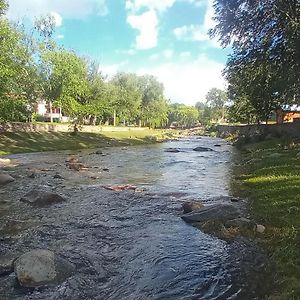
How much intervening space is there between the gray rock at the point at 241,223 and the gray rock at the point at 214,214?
433 mm

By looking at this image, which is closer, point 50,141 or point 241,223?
point 241,223

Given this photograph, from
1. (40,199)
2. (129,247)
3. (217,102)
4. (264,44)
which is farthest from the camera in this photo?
(217,102)

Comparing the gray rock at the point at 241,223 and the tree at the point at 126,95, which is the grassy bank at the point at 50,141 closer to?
the tree at the point at 126,95

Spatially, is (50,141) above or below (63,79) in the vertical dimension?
below

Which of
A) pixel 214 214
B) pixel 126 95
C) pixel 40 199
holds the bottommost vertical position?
pixel 40 199

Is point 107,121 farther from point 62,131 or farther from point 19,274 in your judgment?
point 19,274

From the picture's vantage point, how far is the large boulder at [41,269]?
7617mm

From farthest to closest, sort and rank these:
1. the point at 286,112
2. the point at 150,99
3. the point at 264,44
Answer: the point at 150,99
the point at 286,112
the point at 264,44

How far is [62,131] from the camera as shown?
66312 millimetres

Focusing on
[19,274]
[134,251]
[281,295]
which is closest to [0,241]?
[19,274]

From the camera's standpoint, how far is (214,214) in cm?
1240

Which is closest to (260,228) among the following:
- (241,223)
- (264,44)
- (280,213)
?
(241,223)

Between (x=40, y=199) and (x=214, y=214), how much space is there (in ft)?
24.2

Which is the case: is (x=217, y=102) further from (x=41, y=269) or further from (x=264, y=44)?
(x=41, y=269)
